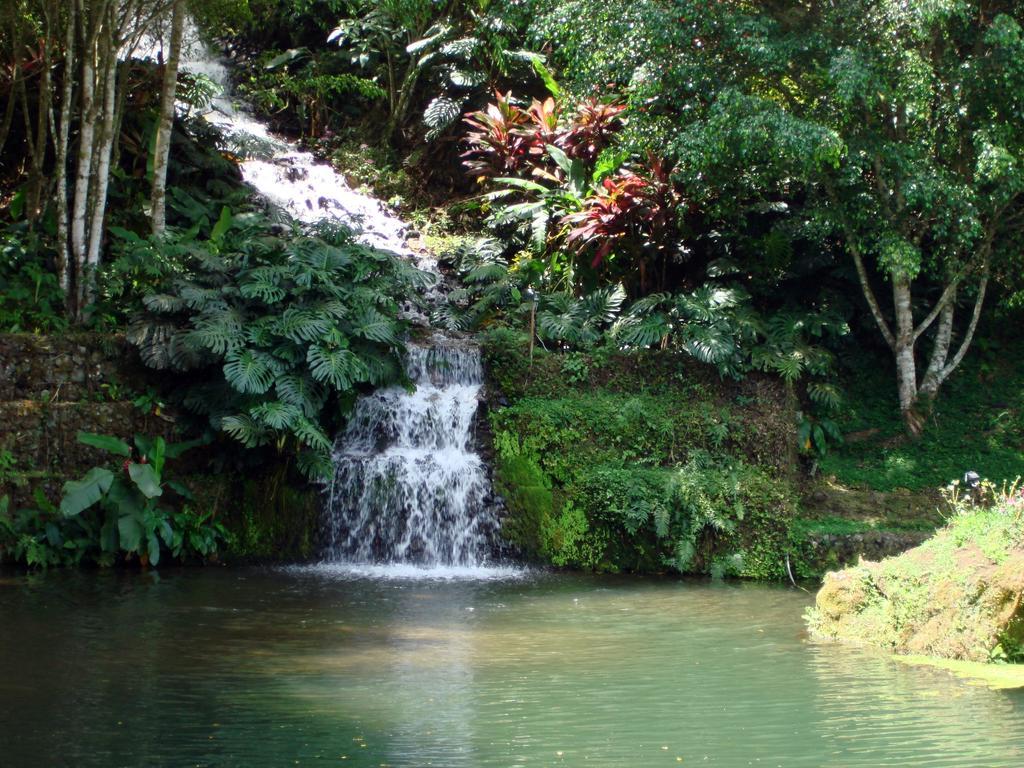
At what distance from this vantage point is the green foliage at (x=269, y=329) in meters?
11.3

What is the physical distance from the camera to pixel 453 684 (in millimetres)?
6965

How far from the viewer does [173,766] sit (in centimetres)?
528

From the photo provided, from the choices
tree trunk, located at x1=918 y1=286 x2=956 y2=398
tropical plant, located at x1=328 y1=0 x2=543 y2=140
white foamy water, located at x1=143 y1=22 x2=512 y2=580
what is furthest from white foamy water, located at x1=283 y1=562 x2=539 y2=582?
tropical plant, located at x1=328 y1=0 x2=543 y2=140

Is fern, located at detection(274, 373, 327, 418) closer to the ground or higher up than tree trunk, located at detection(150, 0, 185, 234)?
closer to the ground

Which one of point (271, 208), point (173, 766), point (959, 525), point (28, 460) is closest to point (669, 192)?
point (271, 208)

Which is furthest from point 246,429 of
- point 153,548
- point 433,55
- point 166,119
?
point 433,55

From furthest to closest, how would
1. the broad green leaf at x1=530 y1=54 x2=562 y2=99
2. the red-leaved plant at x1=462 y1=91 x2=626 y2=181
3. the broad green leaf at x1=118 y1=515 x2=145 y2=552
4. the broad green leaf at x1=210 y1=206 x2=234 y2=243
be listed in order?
the broad green leaf at x1=530 y1=54 x2=562 y2=99 < the red-leaved plant at x1=462 y1=91 x2=626 y2=181 < the broad green leaf at x1=210 y1=206 x2=234 y2=243 < the broad green leaf at x1=118 y1=515 x2=145 y2=552

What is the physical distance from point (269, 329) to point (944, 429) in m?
8.17

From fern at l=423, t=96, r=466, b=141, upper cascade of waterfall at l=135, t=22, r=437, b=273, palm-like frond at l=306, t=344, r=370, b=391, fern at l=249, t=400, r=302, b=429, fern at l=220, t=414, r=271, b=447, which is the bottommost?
fern at l=220, t=414, r=271, b=447

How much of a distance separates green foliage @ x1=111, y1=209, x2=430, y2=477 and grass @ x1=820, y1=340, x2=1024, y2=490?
5.73 m

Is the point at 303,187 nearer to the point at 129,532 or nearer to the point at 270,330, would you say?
the point at 270,330

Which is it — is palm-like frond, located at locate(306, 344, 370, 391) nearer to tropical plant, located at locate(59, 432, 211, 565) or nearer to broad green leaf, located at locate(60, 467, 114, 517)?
tropical plant, located at locate(59, 432, 211, 565)

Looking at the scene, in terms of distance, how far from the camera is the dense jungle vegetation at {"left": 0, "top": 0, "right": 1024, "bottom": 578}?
1149 cm

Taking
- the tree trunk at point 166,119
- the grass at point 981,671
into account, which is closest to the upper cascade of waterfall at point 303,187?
the tree trunk at point 166,119
